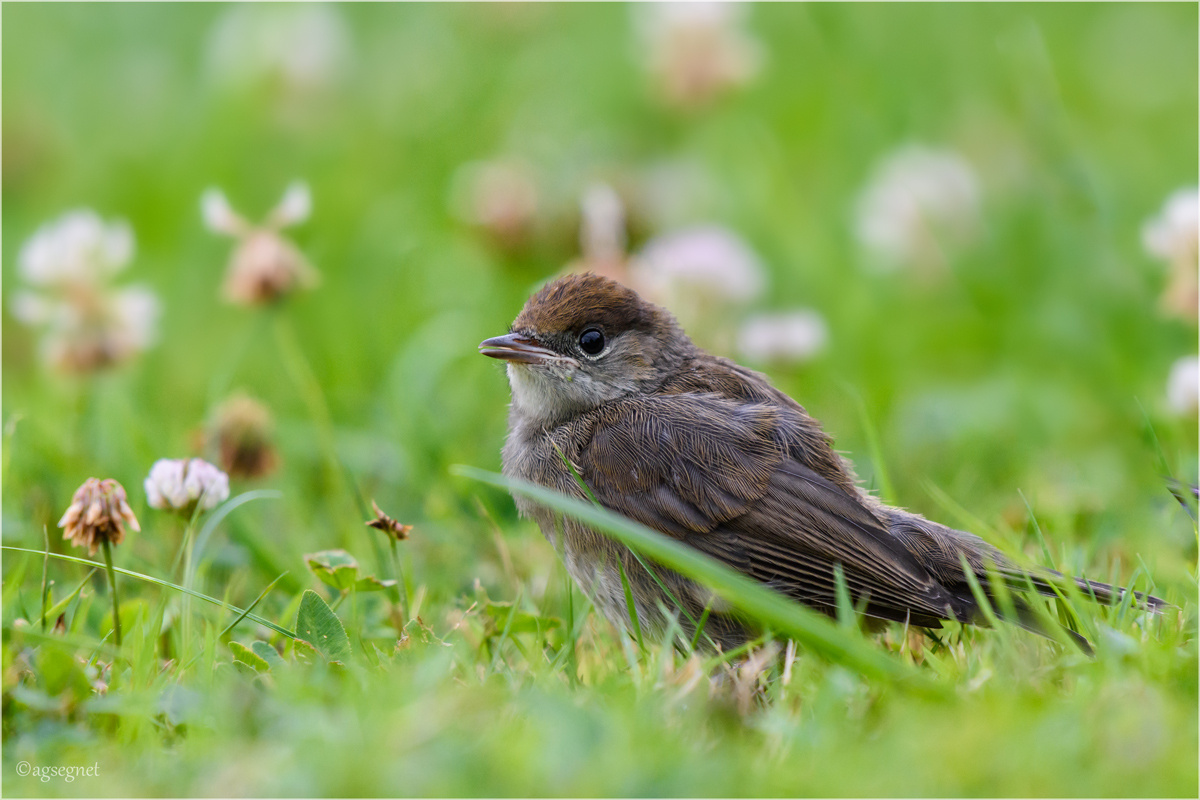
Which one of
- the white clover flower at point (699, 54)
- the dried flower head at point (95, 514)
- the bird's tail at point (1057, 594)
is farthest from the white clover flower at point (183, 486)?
the white clover flower at point (699, 54)

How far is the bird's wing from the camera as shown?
10.9ft

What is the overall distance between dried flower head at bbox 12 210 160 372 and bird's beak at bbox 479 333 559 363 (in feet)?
6.06

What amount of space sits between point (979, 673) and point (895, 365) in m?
3.66

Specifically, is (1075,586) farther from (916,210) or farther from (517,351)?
(916,210)

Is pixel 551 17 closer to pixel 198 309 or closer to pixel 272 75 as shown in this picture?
pixel 272 75

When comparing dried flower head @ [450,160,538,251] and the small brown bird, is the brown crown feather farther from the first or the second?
dried flower head @ [450,160,538,251]

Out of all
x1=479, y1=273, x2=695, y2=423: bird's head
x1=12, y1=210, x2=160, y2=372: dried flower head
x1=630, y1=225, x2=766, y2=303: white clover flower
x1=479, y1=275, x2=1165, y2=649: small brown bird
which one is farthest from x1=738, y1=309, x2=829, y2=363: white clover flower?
x1=12, y1=210, x2=160, y2=372: dried flower head

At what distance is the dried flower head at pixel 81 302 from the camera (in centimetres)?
482

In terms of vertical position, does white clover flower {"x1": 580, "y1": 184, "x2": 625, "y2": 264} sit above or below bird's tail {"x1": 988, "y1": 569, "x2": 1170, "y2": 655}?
above

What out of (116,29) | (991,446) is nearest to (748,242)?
(991,446)

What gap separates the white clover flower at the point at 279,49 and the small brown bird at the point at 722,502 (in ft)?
17.2

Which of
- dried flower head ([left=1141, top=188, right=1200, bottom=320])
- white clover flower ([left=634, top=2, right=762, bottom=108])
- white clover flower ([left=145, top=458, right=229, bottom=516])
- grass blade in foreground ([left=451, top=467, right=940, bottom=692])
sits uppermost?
white clover flower ([left=634, top=2, right=762, bottom=108])

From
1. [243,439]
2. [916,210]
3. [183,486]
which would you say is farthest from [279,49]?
[183,486]

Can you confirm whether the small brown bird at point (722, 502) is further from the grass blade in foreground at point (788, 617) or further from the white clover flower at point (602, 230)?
the white clover flower at point (602, 230)
